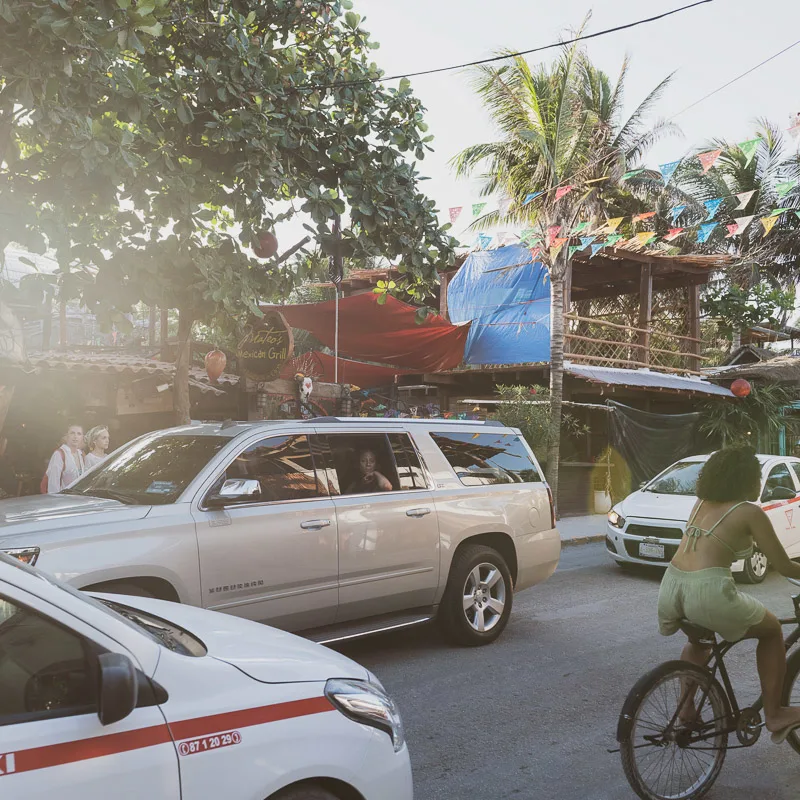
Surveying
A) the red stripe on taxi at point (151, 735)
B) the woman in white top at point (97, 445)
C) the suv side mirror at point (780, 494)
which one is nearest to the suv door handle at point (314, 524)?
the red stripe on taxi at point (151, 735)

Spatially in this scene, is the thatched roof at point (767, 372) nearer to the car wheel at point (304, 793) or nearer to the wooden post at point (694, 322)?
the wooden post at point (694, 322)

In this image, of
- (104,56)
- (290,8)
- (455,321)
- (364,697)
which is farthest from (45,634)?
(455,321)

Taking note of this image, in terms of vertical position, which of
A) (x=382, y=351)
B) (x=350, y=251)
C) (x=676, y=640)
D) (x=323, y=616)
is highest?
(x=350, y=251)

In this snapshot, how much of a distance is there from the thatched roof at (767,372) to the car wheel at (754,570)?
14060mm

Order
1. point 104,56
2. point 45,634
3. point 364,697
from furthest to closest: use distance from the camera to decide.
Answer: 1. point 104,56
2. point 364,697
3. point 45,634

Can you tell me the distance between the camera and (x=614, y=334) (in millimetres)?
21688

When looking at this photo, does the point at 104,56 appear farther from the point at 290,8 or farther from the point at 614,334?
the point at 614,334

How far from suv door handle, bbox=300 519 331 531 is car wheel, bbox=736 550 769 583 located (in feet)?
19.4

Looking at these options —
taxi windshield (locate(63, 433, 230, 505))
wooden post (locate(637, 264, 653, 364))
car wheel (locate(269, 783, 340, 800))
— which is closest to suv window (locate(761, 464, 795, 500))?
taxi windshield (locate(63, 433, 230, 505))

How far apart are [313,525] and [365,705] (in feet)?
9.42

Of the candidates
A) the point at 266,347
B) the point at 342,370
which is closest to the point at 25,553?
the point at 266,347

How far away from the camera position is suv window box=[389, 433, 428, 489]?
6.36 m

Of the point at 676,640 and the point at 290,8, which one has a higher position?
the point at 290,8

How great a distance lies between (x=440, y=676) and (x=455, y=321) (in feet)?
51.4
